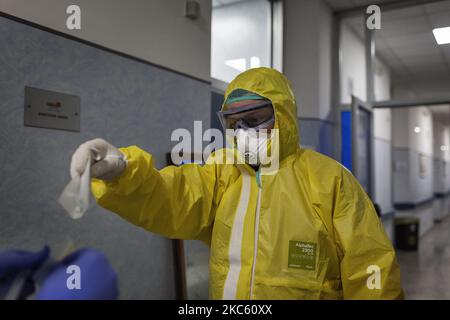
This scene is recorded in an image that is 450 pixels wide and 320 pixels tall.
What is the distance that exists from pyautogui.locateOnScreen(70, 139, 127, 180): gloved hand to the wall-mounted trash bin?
5.54m

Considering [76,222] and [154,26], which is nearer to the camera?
[76,222]

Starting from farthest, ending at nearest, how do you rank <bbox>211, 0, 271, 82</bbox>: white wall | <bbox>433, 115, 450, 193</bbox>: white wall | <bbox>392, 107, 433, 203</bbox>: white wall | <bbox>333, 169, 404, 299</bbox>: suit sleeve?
1. <bbox>433, 115, 450, 193</bbox>: white wall
2. <bbox>392, 107, 433, 203</bbox>: white wall
3. <bbox>211, 0, 271, 82</bbox>: white wall
4. <bbox>333, 169, 404, 299</bbox>: suit sleeve

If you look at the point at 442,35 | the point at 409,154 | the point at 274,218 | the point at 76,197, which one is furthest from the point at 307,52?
the point at 409,154

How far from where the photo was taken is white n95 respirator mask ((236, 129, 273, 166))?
3.97ft

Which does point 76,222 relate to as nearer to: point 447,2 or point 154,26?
point 154,26

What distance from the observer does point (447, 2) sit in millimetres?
3182

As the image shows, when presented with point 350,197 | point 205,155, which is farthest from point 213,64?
point 350,197

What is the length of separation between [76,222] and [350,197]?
1124 mm

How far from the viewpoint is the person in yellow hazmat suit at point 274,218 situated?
110 centimetres

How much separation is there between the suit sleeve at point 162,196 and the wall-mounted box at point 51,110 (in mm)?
597

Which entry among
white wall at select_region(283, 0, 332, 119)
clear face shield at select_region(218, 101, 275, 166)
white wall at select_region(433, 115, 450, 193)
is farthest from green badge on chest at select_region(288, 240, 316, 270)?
white wall at select_region(433, 115, 450, 193)

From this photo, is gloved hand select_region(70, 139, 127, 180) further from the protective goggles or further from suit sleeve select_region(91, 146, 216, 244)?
the protective goggles

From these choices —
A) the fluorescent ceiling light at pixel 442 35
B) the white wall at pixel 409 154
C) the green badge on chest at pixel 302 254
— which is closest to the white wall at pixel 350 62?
the fluorescent ceiling light at pixel 442 35

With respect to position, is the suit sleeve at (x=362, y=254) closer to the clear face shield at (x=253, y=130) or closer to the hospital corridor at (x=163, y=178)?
the hospital corridor at (x=163, y=178)
